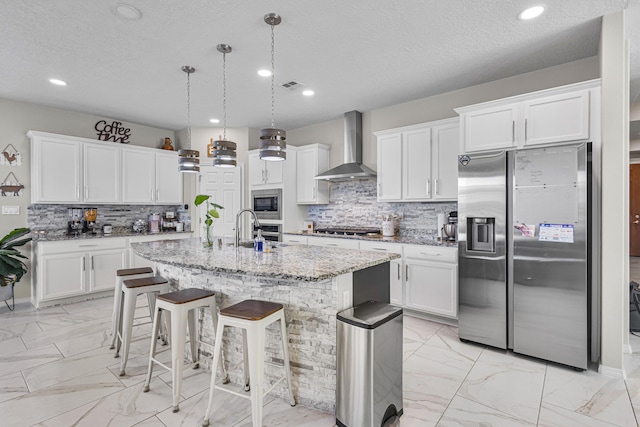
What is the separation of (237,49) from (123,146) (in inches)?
124

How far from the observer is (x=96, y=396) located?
2297mm

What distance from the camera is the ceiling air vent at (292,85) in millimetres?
3836

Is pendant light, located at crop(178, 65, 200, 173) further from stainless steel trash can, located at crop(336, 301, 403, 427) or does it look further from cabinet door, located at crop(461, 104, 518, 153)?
cabinet door, located at crop(461, 104, 518, 153)

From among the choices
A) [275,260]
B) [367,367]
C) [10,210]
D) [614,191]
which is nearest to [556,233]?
[614,191]

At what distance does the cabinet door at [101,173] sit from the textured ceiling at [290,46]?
0.77 metres

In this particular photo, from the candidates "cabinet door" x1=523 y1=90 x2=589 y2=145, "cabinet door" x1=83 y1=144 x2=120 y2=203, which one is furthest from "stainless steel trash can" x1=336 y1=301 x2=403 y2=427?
"cabinet door" x1=83 y1=144 x2=120 y2=203

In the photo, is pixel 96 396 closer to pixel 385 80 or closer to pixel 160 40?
pixel 160 40

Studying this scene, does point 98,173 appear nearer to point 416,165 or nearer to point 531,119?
point 416,165

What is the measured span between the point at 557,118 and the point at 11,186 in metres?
6.38

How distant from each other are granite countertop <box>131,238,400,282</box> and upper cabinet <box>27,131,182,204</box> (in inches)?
99.0

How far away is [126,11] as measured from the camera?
2.45m

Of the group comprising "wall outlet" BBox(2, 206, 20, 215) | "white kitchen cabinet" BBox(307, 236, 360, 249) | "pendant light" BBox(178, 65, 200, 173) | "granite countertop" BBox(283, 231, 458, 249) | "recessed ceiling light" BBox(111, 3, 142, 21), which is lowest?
"white kitchen cabinet" BBox(307, 236, 360, 249)

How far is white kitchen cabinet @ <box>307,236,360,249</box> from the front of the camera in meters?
4.33

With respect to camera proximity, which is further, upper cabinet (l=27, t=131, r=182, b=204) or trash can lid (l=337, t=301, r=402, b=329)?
upper cabinet (l=27, t=131, r=182, b=204)
